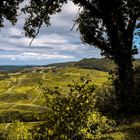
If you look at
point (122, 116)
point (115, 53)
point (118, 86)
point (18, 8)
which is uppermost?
point (18, 8)

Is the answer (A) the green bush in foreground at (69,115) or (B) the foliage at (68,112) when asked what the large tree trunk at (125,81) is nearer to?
(A) the green bush in foreground at (69,115)

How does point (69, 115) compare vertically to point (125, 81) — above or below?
below

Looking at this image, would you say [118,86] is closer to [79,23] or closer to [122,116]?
[122,116]

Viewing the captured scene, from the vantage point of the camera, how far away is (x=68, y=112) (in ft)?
48.1

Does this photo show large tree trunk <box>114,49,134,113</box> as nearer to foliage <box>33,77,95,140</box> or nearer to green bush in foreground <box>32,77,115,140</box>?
green bush in foreground <box>32,77,115,140</box>

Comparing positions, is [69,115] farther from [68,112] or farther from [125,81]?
[125,81]

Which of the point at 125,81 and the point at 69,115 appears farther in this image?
the point at 125,81

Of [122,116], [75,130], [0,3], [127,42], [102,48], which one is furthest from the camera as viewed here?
[102,48]

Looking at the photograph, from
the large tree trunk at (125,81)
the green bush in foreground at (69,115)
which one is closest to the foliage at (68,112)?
the green bush in foreground at (69,115)

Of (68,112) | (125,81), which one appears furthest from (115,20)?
(68,112)

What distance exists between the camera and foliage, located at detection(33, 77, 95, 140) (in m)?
14.6

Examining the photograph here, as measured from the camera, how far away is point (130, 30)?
25.3 metres

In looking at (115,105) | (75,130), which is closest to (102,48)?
(115,105)

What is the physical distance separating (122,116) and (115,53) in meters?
4.34
